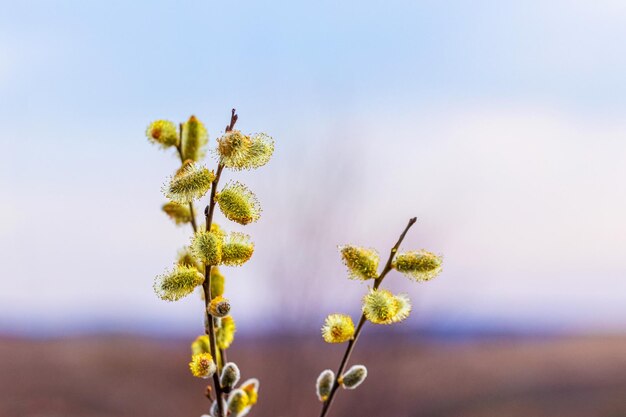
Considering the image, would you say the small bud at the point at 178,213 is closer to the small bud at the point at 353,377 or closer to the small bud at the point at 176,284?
the small bud at the point at 176,284

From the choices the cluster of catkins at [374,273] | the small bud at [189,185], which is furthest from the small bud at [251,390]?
the small bud at [189,185]

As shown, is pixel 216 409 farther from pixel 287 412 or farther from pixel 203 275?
pixel 287 412

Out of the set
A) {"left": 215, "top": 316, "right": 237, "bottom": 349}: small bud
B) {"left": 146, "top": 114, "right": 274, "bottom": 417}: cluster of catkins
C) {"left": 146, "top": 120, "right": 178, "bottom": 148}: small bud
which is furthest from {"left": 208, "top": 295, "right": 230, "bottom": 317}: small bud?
{"left": 146, "top": 120, "right": 178, "bottom": 148}: small bud

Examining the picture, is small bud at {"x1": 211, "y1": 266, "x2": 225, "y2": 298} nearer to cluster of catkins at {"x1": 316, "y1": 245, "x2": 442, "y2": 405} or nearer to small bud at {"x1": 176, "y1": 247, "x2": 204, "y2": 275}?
small bud at {"x1": 176, "y1": 247, "x2": 204, "y2": 275}

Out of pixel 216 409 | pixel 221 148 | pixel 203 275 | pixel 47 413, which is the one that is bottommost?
pixel 47 413

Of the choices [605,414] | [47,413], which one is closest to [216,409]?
[47,413]

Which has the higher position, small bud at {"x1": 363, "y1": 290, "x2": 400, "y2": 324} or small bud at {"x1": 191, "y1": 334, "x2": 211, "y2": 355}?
small bud at {"x1": 363, "y1": 290, "x2": 400, "y2": 324}
